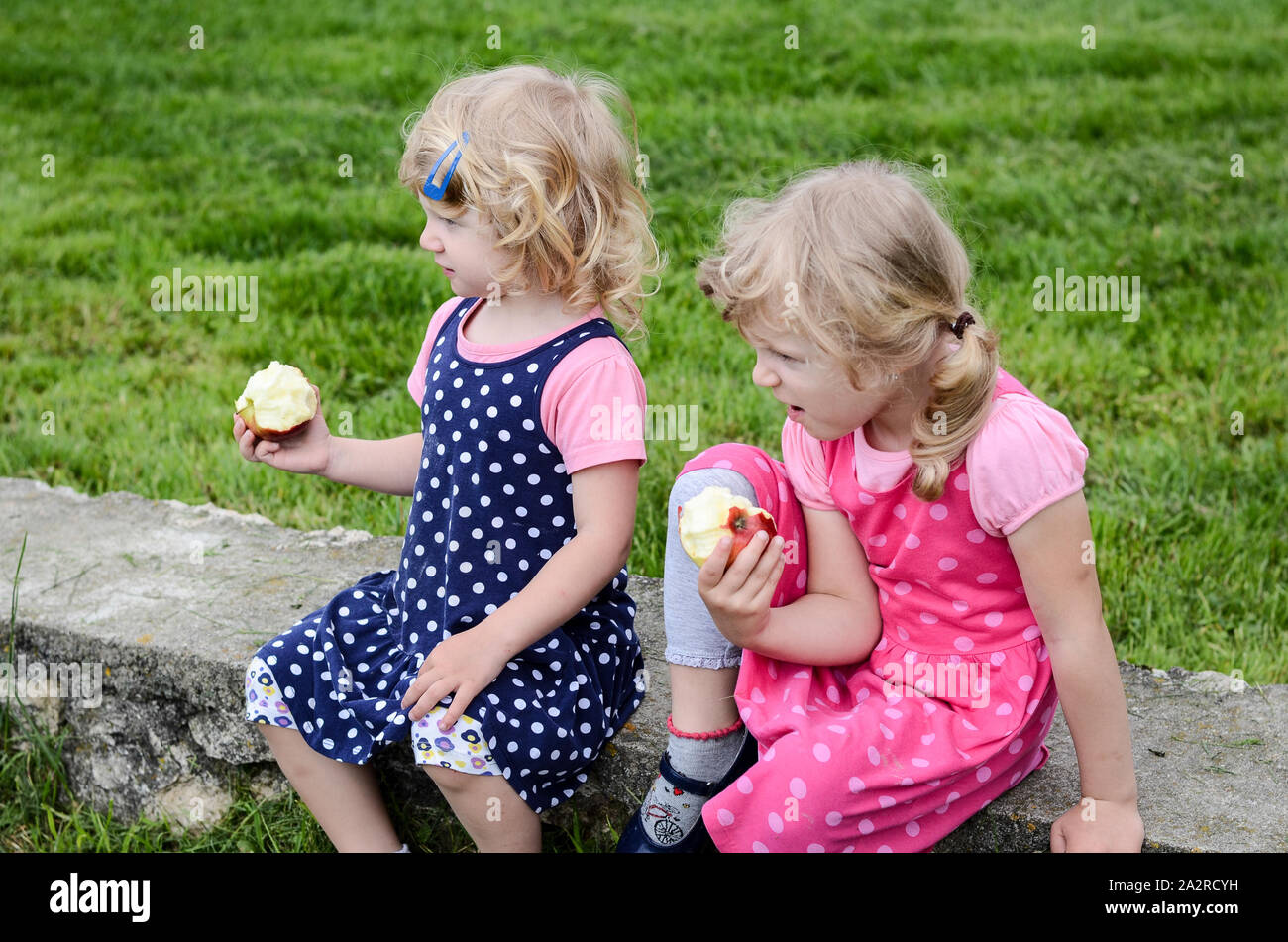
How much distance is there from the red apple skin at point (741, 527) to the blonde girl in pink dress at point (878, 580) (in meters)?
0.02

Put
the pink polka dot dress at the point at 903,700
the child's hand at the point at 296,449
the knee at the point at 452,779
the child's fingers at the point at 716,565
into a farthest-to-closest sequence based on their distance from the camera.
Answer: the child's hand at the point at 296,449, the knee at the point at 452,779, the pink polka dot dress at the point at 903,700, the child's fingers at the point at 716,565

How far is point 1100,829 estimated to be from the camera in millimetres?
1901

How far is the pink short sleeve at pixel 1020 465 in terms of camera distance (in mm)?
1818

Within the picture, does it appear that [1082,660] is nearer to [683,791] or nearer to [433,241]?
[683,791]

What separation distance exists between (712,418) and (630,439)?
1.57 metres

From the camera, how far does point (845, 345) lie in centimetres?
185

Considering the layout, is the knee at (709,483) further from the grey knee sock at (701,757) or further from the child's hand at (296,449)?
the child's hand at (296,449)

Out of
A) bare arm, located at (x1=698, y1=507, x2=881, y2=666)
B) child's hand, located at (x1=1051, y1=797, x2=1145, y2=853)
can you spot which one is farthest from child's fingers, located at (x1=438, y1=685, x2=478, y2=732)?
child's hand, located at (x1=1051, y1=797, x2=1145, y2=853)

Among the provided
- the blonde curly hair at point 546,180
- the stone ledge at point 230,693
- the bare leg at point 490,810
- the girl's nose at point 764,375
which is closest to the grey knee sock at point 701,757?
the stone ledge at point 230,693

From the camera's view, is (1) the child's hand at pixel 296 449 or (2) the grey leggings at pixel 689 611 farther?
(1) the child's hand at pixel 296 449

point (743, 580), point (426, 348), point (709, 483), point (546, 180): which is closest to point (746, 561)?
point (743, 580)

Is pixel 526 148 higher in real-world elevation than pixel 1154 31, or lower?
lower

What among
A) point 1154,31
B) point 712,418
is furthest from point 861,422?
point 1154,31
